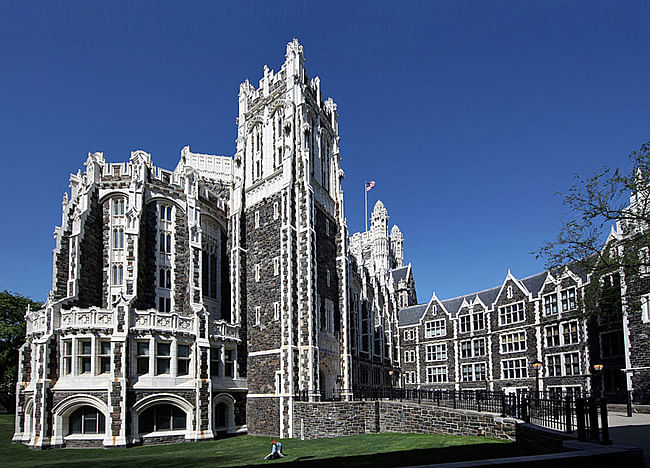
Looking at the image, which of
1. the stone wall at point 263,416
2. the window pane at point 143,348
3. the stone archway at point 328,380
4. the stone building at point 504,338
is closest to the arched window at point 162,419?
the window pane at point 143,348

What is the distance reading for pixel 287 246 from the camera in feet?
113

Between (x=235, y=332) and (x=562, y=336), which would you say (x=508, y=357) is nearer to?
(x=562, y=336)

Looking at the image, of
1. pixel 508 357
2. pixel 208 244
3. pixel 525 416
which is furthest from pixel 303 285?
pixel 508 357

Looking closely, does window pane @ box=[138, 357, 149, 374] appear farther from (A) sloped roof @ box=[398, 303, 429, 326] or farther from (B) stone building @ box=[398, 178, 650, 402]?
(A) sloped roof @ box=[398, 303, 429, 326]

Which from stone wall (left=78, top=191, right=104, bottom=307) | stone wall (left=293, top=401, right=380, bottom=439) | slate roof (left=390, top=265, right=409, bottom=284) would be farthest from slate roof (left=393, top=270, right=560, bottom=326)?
stone wall (left=78, top=191, right=104, bottom=307)

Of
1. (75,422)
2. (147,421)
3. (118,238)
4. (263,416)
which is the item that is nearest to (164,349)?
(147,421)

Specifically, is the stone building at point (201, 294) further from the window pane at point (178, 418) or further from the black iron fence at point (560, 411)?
the black iron fence at point (560, 411)

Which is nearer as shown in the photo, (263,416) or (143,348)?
(143,348)

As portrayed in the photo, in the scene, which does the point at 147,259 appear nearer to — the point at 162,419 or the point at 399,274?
the point at 162,419

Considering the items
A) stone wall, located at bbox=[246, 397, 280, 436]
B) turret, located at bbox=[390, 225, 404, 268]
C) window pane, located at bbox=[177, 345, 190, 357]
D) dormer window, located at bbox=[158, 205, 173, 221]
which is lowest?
stone wall, located at bbox=[246, 397, 280, 436]

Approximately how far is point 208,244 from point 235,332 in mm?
7376

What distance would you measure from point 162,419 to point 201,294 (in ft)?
28.1

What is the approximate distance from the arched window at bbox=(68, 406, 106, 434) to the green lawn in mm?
1554

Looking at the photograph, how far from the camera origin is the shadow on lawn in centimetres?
1527
